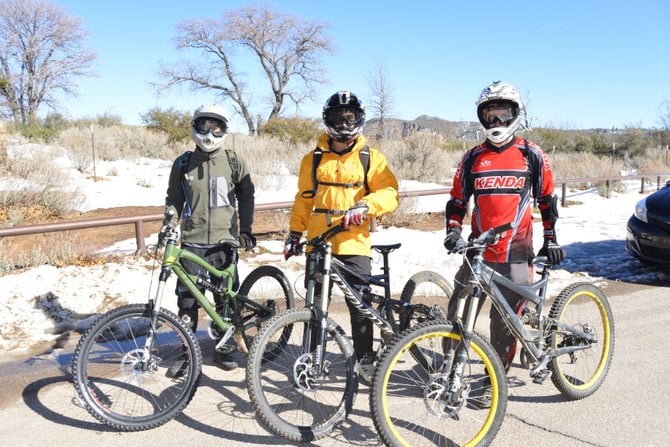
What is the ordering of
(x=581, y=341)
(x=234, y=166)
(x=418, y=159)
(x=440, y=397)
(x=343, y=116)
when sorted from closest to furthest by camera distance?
1. (x=440, y=397)
2. (x=343, y=116)
3. (x=581, y=341)
4. (x=234, y=166)
5. (x=418, y=159)

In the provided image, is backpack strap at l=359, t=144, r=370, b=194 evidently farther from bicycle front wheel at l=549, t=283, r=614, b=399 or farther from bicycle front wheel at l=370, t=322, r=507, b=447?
bicycle front wheel at l=549, t=283, r=614, b=399

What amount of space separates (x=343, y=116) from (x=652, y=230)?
16.6 ft

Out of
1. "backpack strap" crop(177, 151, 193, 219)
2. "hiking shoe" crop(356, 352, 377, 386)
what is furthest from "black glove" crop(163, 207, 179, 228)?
"hiking shoe" crop(356, 352, 377, 386)

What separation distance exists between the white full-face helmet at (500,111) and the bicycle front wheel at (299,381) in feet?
5.31

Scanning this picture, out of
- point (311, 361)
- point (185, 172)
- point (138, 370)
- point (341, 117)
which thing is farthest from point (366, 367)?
point (185, 172)

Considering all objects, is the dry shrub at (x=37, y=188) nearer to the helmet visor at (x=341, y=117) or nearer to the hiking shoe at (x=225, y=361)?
the hiking shoe at (x=225, y=361)

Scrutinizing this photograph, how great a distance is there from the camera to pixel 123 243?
8477mm

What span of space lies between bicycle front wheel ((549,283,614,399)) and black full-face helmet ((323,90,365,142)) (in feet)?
5.90

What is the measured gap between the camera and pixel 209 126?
13.9 feet

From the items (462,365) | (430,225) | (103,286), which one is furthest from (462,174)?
(430,225)

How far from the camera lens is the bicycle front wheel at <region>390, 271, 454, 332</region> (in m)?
3.95

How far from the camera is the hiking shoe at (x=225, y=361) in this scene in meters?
4.34

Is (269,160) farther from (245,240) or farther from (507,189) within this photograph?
(507,189)

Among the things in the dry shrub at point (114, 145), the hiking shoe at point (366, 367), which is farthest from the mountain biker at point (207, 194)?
the dry shrub at point (114, 145)
